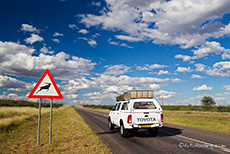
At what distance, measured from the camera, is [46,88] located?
24.3 ft

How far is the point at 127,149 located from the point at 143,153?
865 millimetres

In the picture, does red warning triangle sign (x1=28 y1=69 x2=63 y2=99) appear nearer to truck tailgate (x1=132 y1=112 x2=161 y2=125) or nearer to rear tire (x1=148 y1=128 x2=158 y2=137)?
truck tailgate (x1=132 y1=112 x2=161 y2=125)

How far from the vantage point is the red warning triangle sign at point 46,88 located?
7242 millimetres

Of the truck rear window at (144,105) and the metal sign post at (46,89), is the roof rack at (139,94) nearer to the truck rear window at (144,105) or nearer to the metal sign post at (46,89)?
the truck rear window at (144,105)

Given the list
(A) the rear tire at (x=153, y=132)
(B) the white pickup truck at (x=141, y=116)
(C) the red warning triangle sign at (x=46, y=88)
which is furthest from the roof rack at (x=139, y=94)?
(C) the red warning triangle sign at (x=46, y=88)

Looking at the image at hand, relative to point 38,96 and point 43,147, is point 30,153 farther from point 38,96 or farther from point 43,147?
point 38,96

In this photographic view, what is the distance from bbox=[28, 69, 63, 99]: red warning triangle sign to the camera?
7.24 metres

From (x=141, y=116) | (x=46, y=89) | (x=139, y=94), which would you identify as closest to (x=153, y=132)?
(x=141, y=116)

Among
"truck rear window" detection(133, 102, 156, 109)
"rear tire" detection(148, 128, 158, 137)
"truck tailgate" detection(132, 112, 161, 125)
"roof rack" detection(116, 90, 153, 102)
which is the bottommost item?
"rear tire" detection(148, 128, 158, 137)

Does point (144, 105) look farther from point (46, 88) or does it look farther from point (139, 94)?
point (46, 88)

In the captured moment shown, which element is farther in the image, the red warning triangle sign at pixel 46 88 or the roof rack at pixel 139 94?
the roof rack at pixel 139 94

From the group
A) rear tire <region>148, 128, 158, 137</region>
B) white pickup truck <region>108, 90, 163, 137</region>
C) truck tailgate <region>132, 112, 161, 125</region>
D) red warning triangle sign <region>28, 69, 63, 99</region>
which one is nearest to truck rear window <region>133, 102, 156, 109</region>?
white pickup truck <region>108, 90, 163, 137</region>

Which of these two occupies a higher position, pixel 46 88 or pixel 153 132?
pixel 46 88

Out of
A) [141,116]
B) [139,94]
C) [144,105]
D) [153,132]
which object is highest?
[139,94]
